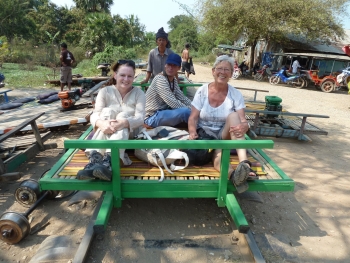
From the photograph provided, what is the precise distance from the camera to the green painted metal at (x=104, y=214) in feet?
7.27

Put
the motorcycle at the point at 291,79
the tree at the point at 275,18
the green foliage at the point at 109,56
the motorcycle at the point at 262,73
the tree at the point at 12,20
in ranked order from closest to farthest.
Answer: the tree at the point at 275,18 < the motorcycle at the point at 291,79 < the motorcycle at the point at 262,73 < the green foliage at the point at 109,56 < the tree at the point at 12,20

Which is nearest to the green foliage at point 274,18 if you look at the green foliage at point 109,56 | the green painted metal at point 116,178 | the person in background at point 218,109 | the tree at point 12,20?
the green foliage at point 109,56

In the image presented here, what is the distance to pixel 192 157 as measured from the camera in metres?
2.92

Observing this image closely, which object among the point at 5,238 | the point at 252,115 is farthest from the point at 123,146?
the point at 252,115

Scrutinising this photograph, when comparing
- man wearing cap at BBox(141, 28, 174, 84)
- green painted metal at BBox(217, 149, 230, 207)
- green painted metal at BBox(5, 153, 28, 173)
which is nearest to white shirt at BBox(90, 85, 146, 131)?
green painted metal at BBox(217, 149, 230, 207)

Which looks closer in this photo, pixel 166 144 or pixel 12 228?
pixel 166 144

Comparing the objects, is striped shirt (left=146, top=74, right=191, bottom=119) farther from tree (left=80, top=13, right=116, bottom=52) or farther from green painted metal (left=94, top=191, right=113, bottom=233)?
tree (left=80, top=13, right=116, bottom=52)

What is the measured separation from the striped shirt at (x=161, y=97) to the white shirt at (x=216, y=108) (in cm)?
63

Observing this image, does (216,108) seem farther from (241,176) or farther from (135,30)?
(135,30)

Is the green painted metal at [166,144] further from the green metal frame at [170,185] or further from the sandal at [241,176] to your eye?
the sandal at [241,176]

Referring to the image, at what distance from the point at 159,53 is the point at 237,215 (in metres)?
4.00

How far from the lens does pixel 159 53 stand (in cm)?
554

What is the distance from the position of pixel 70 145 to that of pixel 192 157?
126 cm

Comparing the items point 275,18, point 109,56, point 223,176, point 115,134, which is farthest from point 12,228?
point 109,56
